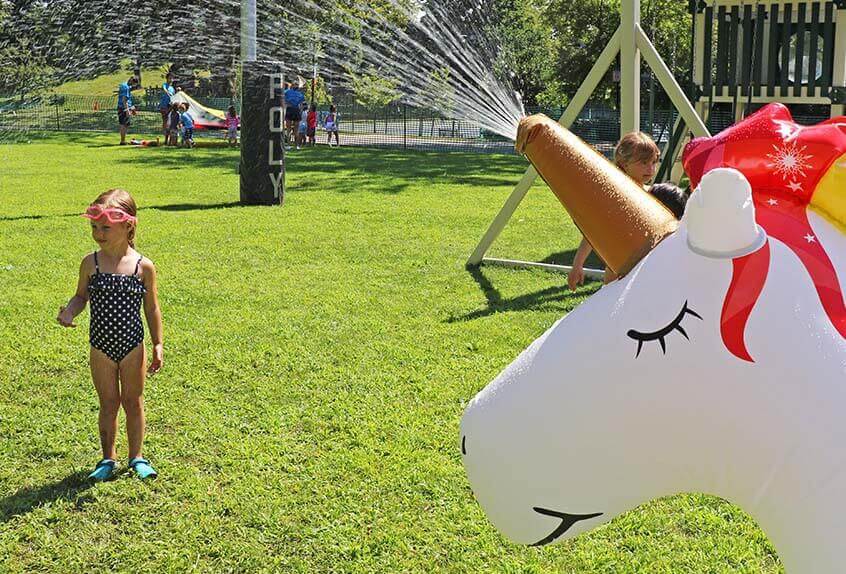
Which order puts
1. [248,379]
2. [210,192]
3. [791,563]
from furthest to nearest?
[210,192], [248,379], [791,563]

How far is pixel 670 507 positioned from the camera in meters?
3.54

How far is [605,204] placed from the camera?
5.65ft

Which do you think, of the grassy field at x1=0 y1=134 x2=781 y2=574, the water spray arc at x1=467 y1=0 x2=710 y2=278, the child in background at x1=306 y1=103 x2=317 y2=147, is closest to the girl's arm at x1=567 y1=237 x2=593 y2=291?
the grassy field at x1=0 y1=134 x2=781 y2=574

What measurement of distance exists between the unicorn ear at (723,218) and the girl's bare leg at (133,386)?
2737mm

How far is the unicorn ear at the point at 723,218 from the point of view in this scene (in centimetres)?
149

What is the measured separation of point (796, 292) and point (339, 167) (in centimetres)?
1617

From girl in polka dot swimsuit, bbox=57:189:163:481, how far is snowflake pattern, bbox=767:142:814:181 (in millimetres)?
2677

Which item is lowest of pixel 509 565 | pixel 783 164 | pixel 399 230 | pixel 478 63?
pixel 509 565

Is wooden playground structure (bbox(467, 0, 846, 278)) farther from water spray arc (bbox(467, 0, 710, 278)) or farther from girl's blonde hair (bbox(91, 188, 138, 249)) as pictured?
girl's blonde hair (bbox(91, 188, 138, 249))

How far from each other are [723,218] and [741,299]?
0.14m

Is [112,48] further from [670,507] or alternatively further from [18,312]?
[670,507]

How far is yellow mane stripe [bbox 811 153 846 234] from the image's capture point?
1604mm

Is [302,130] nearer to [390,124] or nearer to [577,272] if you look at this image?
[390,124]

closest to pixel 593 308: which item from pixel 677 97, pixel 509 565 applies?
pixel 509 565
